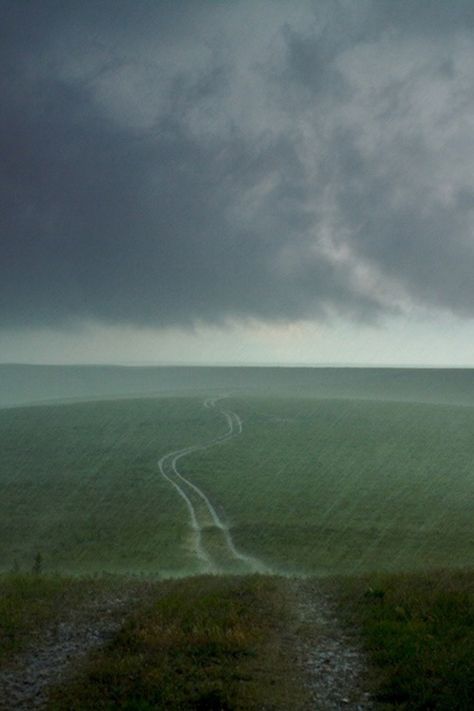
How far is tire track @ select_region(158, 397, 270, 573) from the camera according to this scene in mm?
42188

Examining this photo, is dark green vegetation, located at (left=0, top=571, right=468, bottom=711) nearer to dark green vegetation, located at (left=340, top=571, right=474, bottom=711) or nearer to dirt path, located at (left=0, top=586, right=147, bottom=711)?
dark green vegetation, located at (left=340, top=571, right=474, bottom=711)

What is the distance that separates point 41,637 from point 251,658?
632 cm

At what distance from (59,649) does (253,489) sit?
52.0 metres

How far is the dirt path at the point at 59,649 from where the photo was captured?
13905 mm

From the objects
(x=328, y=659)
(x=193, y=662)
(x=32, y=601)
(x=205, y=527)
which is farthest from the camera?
(x=205, y=527)

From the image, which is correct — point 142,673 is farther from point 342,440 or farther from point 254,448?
point 342,440

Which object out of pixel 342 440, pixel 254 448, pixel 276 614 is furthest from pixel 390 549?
pixel 342 440

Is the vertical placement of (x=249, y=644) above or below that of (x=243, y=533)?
above

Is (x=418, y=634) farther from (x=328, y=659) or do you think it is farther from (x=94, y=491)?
(x=94, y=491)

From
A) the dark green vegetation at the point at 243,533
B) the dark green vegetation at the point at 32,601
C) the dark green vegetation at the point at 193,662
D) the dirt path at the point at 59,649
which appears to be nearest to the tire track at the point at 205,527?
the dark green vegetation at the point at 243,533

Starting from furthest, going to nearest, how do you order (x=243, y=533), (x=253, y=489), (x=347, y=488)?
(x=347, y=488)
(x=253, y=489)
(x=243, y=533)

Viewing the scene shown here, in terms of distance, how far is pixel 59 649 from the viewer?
1680cm

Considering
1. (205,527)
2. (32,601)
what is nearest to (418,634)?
(32,601)

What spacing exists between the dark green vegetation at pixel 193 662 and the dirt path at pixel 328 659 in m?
0.47
